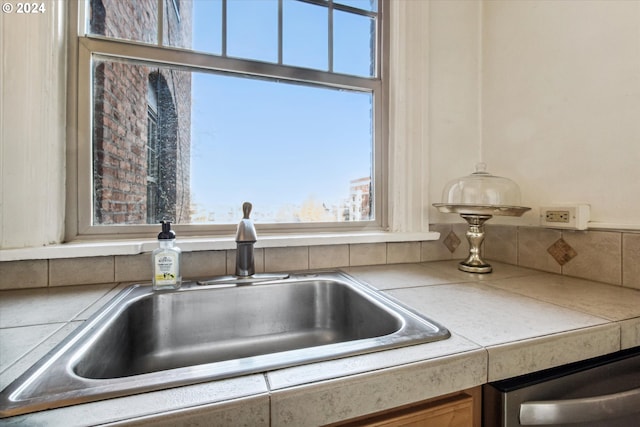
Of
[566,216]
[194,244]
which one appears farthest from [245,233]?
[566,216]

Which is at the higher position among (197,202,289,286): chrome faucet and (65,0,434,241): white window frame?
(65,0,434,241): white window frame

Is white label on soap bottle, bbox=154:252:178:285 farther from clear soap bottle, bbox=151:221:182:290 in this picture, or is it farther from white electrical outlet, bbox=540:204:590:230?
white electrical outlet, bbox=540:204:590:230

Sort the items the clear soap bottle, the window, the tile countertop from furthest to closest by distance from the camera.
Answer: the window → the clear soap bottle → the tile countertop

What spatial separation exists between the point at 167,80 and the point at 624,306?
5.08 feet

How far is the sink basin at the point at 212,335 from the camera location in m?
0.39

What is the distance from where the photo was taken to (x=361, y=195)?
1314 mm

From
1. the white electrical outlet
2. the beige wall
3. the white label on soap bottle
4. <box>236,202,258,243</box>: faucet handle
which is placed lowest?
the white label on soap bottle

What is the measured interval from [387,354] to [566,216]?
0.90 metres

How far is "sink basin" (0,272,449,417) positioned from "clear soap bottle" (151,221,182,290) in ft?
0.10

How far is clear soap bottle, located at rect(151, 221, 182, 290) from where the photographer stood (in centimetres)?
82

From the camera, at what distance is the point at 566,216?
97cm

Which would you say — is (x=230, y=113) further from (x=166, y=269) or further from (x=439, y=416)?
(x=439, y=416)

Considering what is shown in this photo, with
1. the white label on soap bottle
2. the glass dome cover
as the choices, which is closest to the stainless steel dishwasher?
the glass dome cover

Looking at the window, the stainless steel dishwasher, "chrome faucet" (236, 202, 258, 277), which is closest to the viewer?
the stainless steel dishwasher
